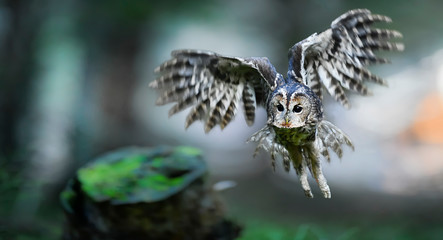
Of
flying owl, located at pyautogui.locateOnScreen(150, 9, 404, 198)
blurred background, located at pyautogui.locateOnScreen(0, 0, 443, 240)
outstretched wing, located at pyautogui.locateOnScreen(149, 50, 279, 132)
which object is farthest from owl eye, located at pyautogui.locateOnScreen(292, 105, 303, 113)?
blurred background, located at pyautogui.locateOnScreen(0, 0, 443, 240)

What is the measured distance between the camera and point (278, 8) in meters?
6.99

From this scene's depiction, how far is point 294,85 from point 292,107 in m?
0.11

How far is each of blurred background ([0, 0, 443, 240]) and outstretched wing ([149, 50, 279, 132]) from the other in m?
1.73

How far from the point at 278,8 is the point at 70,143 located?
3.43 m

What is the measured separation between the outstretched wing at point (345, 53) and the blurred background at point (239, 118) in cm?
161

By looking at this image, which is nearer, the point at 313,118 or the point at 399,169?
the point at 313,118

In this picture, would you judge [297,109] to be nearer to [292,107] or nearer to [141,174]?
[292,107]

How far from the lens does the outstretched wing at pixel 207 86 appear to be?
7.34ft

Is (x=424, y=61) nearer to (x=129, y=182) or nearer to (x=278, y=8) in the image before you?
(x=278, y=8)

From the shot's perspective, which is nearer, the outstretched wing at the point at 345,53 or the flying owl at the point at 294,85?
the flying owl at the point at 294,85

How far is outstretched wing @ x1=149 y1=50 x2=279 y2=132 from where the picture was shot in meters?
2.24

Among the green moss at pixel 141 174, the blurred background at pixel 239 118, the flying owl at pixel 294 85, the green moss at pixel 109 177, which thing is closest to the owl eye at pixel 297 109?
the flying owl at pixel 294 85

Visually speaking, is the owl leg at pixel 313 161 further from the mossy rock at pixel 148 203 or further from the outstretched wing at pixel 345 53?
the mossy rock at pixel 148 203

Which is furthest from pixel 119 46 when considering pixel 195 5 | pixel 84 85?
pixel 195 5
